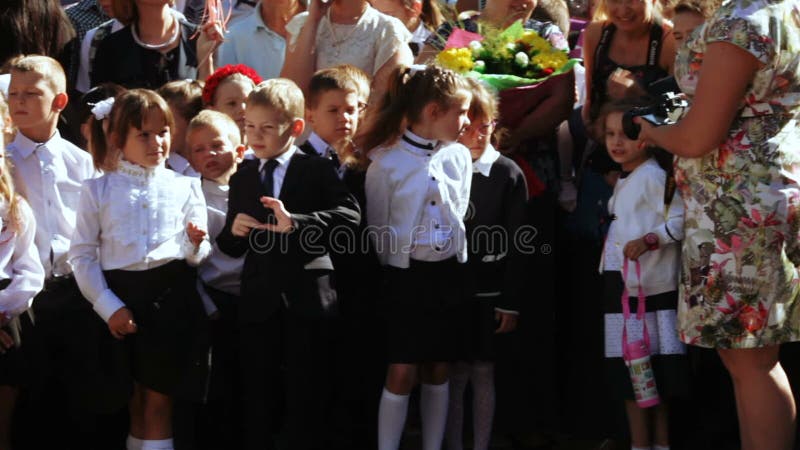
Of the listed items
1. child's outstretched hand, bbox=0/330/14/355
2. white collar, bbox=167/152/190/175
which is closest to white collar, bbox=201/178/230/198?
white collar, bbox=167/152/190/175

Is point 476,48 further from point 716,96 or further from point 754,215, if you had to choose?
point 754,215

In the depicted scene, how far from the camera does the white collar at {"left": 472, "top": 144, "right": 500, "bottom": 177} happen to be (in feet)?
16.6

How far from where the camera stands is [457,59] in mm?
5293

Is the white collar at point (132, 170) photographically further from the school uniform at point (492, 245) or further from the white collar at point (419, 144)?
the school uniform at point (492, 245)

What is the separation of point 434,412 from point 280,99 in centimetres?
142

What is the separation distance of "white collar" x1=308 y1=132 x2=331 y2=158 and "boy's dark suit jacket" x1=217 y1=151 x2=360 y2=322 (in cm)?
29

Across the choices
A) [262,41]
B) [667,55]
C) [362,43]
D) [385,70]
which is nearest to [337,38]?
[362,43]

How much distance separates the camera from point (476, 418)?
16.8 feet

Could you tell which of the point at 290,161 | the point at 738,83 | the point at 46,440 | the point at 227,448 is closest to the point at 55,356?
the point at 46,440

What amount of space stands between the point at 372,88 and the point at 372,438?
1.62 m

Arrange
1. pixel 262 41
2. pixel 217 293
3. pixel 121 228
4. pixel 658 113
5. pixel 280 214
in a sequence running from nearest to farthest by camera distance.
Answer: pixel 658 113, pixel 280 214, pixel 121 228, pixel 217 293, pixel 262 41

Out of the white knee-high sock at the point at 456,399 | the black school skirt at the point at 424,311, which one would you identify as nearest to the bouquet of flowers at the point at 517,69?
the black school skirt at the point at 424,311

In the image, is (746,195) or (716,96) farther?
(746,195)

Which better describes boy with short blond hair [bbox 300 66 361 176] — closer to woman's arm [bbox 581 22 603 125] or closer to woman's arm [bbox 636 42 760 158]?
woman's arm [bbox 581 22 603 125]
